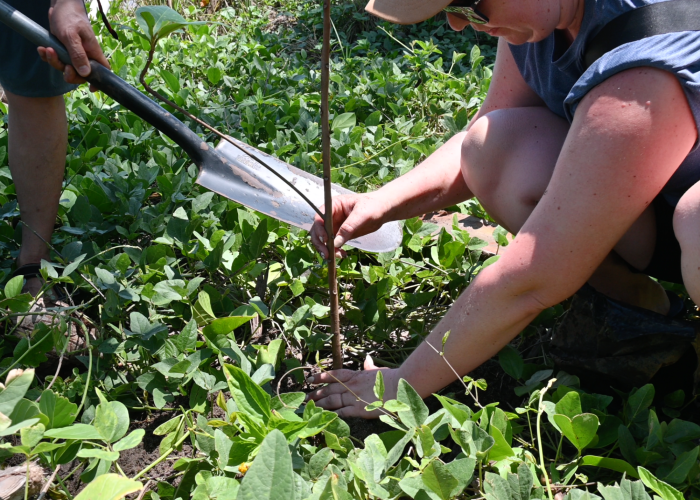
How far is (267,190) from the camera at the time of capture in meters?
1.89

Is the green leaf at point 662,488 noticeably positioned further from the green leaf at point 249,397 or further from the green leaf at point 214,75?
the green leaf at point 214,75

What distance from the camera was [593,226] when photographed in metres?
1.15

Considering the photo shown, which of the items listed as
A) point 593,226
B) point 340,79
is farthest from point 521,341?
point 340,79

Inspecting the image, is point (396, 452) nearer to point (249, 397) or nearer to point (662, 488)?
point (249, 397)

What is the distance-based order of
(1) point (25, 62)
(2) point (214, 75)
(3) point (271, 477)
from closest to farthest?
1. (3) point (271, 477)
2. (1) point (25, 62)
3. (2) point (214, 75)

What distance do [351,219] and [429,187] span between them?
10.6 inches

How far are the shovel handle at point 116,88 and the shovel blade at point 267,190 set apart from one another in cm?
7

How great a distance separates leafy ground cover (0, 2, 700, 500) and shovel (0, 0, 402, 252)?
89mm

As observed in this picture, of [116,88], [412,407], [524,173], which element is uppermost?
[116,88]

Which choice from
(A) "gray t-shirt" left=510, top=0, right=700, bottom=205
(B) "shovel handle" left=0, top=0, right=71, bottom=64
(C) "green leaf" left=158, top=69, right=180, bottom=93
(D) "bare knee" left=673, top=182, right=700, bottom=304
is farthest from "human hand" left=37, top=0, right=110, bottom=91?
(C) "green leaf" left=158, top=69, right=180, bottom=93

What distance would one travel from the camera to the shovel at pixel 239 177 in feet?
5.69

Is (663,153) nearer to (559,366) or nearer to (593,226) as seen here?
(593,226)

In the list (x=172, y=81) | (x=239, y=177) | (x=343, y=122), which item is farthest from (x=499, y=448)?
(x=172, y=81)

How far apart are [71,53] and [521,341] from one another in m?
1.37
